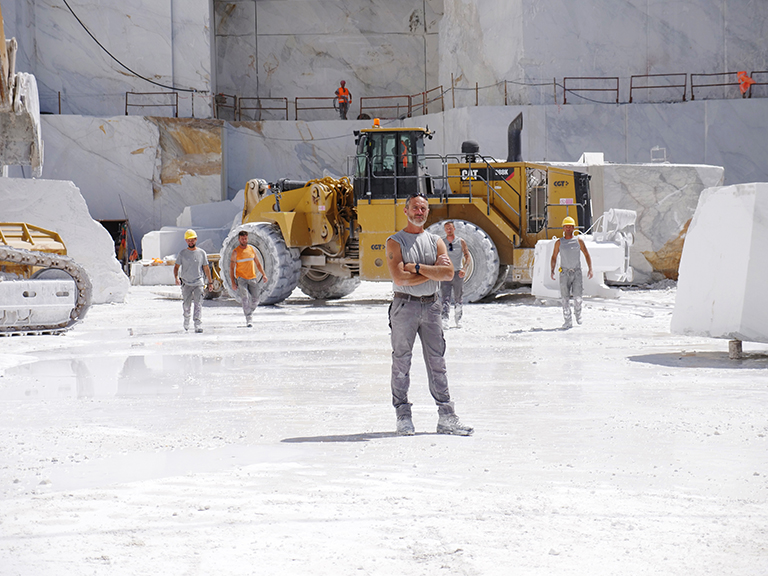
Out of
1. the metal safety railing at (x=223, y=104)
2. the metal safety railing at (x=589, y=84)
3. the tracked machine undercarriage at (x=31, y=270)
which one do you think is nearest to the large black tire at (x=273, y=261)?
the tracked machine undercarriage at (x=31, y=270)

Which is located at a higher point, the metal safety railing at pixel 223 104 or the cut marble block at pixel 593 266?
the metal safety railing at pixel 223 104

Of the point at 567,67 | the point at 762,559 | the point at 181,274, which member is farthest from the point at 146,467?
the point at 567,67

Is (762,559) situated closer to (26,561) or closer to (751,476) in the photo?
(751,476)

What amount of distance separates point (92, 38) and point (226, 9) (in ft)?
21.8

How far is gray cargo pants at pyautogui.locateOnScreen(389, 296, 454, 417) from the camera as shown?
5648 millimetres

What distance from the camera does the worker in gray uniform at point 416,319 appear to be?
18.4ft

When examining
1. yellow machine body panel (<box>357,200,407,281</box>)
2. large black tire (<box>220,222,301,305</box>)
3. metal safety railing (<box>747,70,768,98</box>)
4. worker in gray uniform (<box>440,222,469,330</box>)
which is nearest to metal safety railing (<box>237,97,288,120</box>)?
metal safety railing (<box>747,70,768,98</box>)

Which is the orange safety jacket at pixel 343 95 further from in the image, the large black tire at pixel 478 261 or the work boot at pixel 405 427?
the work boot at pixel 405 427

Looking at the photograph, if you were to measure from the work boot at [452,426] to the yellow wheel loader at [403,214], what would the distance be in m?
10.0

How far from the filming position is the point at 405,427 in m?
5.67

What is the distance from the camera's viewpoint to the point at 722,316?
348 inches

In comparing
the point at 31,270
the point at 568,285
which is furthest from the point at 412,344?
the point at 31,270

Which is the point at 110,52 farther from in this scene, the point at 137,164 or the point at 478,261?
the point at 478,261

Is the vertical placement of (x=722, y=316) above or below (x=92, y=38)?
below
